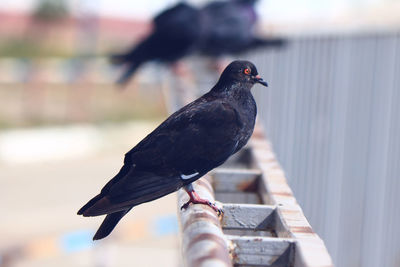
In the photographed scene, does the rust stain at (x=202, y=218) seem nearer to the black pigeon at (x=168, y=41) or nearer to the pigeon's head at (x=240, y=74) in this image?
the pigeon's head at (x=240, y=74)

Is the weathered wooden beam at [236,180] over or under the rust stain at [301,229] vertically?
over

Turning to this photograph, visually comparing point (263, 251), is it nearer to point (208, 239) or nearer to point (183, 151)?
point (208, 239)

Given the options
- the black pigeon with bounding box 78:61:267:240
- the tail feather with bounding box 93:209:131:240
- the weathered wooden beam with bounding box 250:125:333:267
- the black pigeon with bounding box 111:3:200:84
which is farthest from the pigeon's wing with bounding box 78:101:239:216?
the black pigeon with bounding box 111:3:200:84

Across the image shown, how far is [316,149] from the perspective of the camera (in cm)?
612

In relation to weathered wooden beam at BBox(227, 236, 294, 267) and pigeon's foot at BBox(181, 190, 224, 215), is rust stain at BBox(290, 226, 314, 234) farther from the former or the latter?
pigeon's foot at BBox(181, 190, 224, 215)

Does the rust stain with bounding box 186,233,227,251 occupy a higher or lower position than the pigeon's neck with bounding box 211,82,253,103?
lower

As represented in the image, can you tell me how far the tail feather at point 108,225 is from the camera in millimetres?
3170

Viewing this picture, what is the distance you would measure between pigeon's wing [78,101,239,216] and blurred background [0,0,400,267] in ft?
6.77

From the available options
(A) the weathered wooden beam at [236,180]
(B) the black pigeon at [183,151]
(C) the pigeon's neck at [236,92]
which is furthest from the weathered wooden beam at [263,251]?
(C) the pigeon's neck at [236,92]

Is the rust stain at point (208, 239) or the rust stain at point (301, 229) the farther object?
the rust stain at point (301, 229)

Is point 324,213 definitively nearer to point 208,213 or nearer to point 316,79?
point 316,79

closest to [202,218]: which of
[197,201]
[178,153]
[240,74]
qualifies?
[197,201]

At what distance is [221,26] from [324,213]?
2.87m

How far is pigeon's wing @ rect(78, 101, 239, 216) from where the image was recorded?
10.9 ft
